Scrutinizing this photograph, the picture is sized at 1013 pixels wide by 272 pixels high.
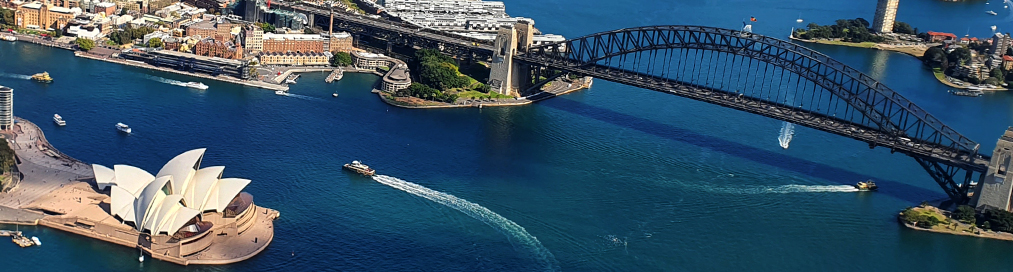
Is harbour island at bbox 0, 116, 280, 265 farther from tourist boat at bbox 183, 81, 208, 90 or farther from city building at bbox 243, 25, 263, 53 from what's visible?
city building at bbox 243, 25, 263, 53

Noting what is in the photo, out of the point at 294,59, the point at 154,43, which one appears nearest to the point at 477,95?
the point at 294,59

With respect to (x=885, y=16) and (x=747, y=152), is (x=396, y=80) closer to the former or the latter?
(x=747, y=152)

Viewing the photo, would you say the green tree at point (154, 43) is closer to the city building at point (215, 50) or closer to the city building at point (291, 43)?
the city building at point (215, 50)

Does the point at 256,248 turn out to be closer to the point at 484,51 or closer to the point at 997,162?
the point at 997,162

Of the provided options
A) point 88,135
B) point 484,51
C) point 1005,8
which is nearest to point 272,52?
point 484,51

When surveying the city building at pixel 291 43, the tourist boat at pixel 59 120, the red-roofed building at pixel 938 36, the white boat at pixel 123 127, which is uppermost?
the red-roofed building at pixel 938 36

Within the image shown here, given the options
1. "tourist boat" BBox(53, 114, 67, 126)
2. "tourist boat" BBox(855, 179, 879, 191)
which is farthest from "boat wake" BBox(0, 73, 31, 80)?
"tourist boat" BBox(855, 179, 879, 191)

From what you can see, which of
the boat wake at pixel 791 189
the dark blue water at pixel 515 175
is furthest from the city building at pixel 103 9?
the boat wake at pixel 791 189
